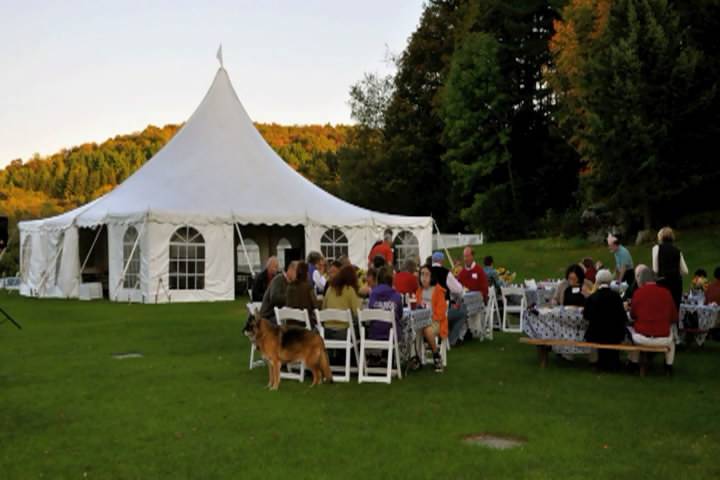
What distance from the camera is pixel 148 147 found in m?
57.5

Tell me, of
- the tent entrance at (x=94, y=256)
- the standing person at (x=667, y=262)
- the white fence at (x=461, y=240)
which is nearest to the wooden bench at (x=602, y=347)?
the standing person at (x=667, y=262)

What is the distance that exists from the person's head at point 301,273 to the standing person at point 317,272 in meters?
2.57

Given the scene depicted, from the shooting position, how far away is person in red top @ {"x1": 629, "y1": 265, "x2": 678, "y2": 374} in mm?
8500

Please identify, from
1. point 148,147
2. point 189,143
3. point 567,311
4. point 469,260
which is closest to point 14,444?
point 567,311

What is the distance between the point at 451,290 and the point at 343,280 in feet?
8.05

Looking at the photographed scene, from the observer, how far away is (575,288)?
32.0ft

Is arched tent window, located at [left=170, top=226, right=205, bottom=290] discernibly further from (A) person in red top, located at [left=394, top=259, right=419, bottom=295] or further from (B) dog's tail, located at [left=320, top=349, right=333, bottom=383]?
(B) dog's tail, located at [left=320, top=349, right=333, bottom=383]

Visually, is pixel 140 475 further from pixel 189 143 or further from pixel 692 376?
pixel 189 143

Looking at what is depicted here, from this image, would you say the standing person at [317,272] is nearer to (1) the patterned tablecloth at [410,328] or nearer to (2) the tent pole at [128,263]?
(1) the patterned tablecloth at [410,328]

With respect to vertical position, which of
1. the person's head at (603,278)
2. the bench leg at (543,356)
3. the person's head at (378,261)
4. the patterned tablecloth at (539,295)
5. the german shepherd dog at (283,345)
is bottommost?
the bench leg at (543,356)

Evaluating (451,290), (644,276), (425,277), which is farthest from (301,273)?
(644,276)

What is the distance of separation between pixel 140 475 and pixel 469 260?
811 centimetres

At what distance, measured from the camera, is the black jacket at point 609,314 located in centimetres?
879

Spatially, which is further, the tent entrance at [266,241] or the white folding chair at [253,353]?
the tent entrance at [266,241]
